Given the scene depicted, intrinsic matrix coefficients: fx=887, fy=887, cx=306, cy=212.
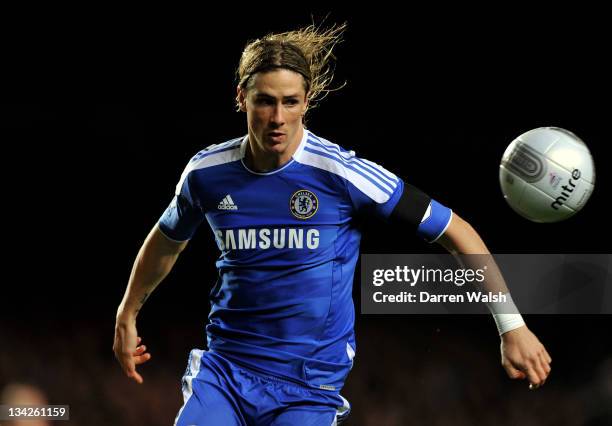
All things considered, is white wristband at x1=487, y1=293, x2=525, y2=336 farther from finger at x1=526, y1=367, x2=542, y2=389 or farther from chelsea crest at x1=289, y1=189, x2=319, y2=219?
chelsea crest at x1=289, y1=189, x2=319, y2=219

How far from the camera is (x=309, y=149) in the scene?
126 inches

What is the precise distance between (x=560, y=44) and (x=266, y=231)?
4442 millimetres

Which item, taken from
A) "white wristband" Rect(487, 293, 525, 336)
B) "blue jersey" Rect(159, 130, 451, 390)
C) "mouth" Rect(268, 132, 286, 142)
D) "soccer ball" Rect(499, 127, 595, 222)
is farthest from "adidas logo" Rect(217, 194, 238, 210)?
"soccer ball" Rect(499, 127, 595, 222)

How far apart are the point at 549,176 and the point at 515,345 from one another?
3.73ft

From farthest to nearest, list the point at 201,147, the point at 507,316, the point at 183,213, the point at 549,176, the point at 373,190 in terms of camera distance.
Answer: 1. the point at 201,147
2. the point at 549,176
3. the point at 183,213
4. the point at 373,190
5. the point at 507,316

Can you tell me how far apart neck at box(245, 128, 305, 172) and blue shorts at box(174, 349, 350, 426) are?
0.71 metres

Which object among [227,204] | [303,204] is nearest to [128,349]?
[227,204]

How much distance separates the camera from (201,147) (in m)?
6.98

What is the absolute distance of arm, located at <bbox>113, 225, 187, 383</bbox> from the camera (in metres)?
3.40

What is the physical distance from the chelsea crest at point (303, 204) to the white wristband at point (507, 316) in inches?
27.8

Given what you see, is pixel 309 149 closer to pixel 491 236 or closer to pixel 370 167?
pixel 370 167

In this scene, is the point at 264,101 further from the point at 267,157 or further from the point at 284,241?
the point at 284,241

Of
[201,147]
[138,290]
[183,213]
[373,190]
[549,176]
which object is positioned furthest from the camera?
[201,147]

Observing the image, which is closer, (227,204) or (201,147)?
(227,204)
